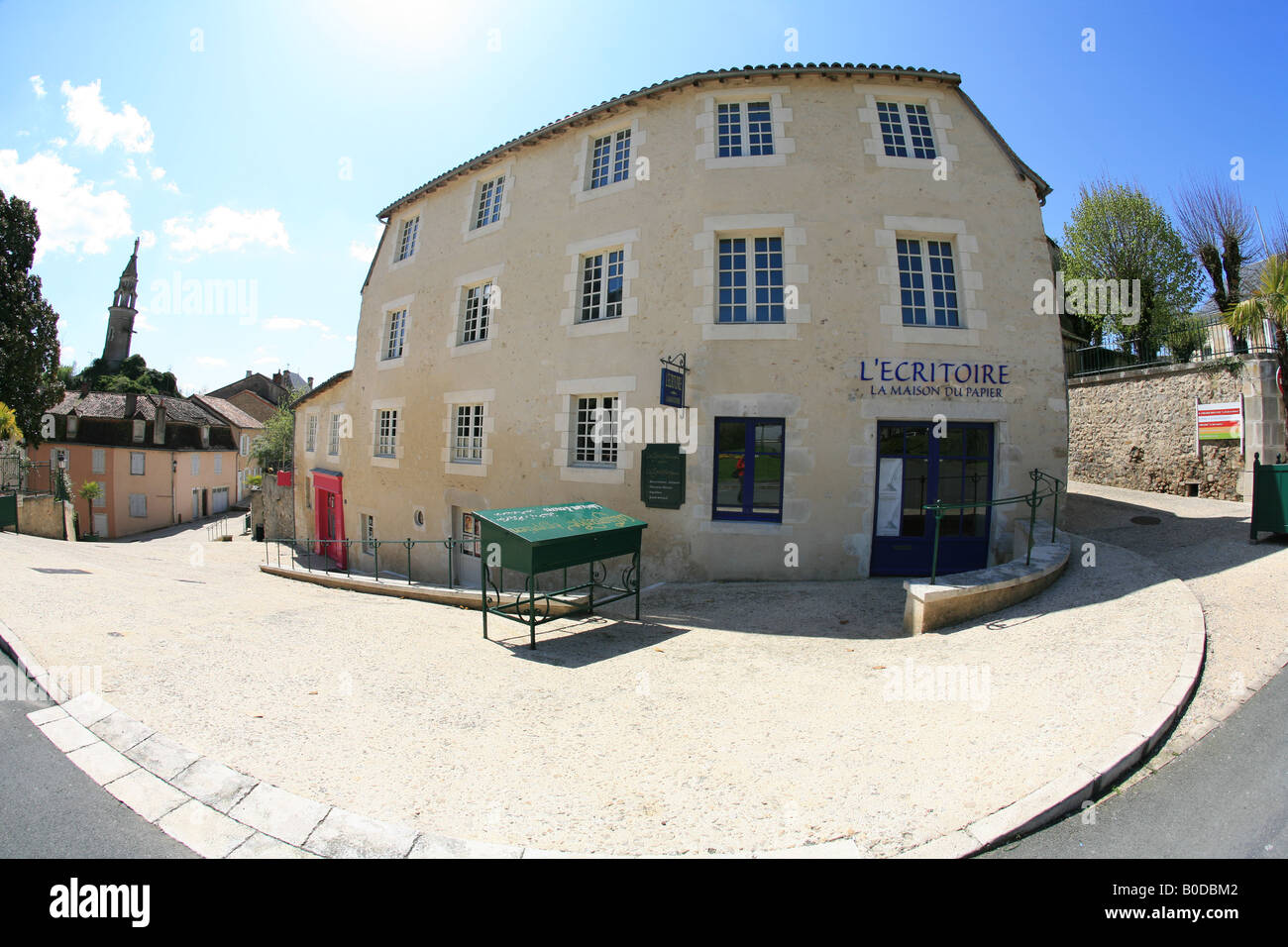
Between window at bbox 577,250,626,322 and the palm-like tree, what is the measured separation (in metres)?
13.3

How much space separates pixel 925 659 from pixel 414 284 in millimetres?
15177

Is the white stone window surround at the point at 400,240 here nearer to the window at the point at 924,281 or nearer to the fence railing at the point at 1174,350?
the window at the point at 924,281

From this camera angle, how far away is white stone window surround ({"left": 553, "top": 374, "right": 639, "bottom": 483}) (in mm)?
10633

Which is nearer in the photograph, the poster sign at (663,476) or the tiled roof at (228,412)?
the poster sign at (663,476)

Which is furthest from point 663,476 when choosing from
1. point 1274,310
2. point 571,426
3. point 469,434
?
point 1274,310

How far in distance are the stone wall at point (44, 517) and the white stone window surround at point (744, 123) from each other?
97.0 ft

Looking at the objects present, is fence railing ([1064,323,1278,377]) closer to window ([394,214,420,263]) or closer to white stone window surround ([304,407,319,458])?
window ([394,214,420,263])

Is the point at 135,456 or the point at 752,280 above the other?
the point at 752,280

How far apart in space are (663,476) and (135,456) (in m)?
42.4

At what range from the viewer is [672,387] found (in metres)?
9.54

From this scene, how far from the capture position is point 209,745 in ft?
13.0

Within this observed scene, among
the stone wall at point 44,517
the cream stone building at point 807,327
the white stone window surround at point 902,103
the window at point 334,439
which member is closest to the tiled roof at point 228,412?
the stone wall at point 44,517

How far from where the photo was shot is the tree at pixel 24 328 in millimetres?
27844

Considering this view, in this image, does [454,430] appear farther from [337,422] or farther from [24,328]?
[24,328]
